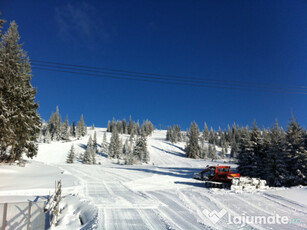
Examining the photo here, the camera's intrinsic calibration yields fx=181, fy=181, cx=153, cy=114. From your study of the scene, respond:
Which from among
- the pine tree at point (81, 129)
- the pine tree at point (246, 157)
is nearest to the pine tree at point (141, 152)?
the pine tree at point (246, 157)

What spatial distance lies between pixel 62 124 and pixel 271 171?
309ft

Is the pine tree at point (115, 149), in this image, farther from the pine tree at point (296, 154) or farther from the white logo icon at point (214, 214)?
the white logo icon at point (214, 214)

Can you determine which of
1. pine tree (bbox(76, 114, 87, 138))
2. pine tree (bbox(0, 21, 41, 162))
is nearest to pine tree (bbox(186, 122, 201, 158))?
pine tree (bbox(0, 21, 41, 162))

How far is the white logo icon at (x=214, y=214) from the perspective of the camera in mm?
8140

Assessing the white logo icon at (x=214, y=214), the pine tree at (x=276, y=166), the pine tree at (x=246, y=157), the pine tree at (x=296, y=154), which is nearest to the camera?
the white logo icon at (x=214, y=214)

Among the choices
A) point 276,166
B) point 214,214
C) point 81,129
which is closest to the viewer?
point 214,214

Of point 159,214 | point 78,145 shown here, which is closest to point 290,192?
point 159,214

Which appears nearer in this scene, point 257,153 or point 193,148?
point 257,153

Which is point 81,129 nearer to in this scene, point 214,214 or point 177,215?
point 177,215

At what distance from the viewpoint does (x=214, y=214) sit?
882 cm

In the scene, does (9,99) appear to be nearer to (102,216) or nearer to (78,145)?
(102,216)

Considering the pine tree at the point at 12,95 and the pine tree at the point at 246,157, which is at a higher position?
the pine tree at the point at 12,95

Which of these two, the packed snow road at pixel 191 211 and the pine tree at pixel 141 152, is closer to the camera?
the packed snow road at pixel 191 211

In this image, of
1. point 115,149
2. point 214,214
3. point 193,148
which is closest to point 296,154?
point 214,214
